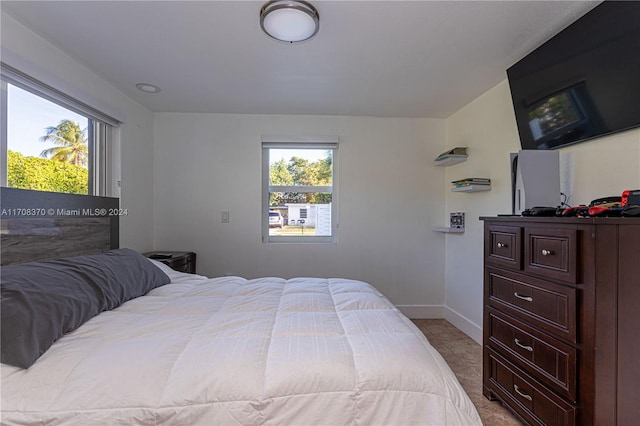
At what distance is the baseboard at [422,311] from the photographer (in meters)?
3.45

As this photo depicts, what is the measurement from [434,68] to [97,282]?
257 cm

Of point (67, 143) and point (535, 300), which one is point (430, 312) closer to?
point (535, 300)

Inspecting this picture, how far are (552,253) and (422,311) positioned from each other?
2273 mm

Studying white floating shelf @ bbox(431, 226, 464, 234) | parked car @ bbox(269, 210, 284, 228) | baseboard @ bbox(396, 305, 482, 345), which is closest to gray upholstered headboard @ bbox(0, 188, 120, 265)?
parked car @ bbox(269, 210, 284, 228)

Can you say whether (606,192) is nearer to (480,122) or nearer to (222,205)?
(480,122)

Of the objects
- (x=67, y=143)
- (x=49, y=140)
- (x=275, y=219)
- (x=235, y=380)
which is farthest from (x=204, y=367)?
(x=275, y=219)

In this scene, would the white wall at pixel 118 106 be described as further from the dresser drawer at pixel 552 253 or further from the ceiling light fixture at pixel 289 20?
the dresser drawer at pixel 552 253

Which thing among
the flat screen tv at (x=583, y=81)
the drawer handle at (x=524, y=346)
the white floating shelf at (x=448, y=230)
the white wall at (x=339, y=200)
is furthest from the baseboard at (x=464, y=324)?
the flat screen tv at (x=583, y=81)

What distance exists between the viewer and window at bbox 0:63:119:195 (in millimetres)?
1776

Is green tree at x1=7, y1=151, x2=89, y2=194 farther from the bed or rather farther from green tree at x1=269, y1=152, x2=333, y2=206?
green tree at x1=269, y1=152, x2=333, y2=206

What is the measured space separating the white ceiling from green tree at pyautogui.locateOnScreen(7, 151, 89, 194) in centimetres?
80

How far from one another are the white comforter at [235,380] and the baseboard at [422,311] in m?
2.37

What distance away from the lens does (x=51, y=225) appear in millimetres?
1989

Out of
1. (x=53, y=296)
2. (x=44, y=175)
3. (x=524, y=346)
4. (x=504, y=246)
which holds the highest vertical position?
(x=44, y=175)
